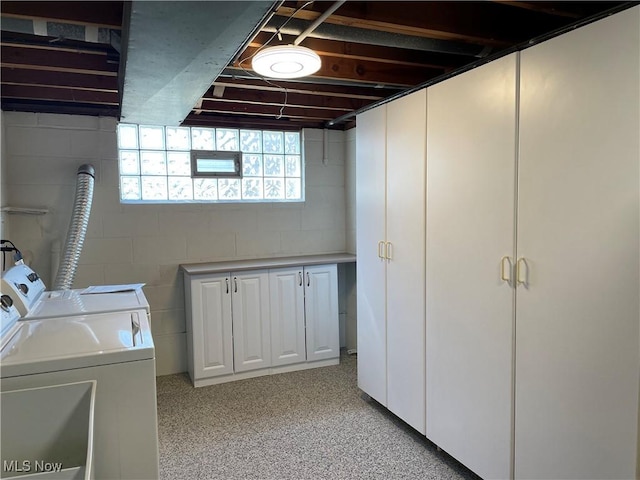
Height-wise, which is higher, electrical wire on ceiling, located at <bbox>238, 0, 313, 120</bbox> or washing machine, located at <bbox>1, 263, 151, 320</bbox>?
electrical wire on ceiling, located at <bbox>238, 0, 313, 120</bbox>

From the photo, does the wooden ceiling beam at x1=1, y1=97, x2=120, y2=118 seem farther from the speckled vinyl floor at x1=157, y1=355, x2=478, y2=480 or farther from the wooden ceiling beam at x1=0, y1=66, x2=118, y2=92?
the speckled vinyl floor at x1=157, y1=355, x2=478, y2=480

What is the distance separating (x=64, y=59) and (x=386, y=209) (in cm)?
200

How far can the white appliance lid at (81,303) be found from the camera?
2096 mm

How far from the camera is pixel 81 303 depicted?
229cm

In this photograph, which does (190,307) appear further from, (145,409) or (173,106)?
(145,409)

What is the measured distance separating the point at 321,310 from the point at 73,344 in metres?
2.42

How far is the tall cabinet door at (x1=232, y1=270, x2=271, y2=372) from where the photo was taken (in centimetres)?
354

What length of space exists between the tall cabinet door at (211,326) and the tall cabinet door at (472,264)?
1715mm

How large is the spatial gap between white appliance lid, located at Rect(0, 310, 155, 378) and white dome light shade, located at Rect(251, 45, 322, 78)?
129 cm

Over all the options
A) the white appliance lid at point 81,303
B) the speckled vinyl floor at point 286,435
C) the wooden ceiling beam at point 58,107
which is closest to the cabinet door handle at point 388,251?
the speckled vinyl floor at point 286,435

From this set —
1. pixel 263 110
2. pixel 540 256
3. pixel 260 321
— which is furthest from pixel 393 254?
pixel 263 110

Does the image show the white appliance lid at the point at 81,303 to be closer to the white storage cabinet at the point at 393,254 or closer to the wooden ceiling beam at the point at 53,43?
the wooden ceiling beam at the point at 53,43
